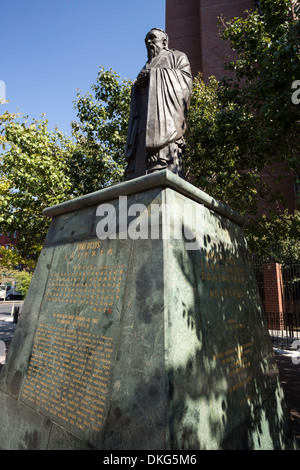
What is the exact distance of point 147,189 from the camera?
306 centimetres

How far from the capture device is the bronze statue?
13.4ft

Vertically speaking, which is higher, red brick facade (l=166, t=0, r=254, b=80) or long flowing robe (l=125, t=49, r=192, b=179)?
red brick facade (l=166, t=0, r=254, b=80)

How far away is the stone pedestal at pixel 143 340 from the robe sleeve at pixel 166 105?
3.96ft

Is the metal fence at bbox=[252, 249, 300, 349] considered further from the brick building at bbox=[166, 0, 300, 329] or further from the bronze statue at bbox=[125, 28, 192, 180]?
the bronze statue at bbox=[125, 28, 192, 180]

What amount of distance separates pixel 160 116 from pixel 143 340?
122 inches

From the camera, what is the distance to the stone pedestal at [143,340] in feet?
7.50

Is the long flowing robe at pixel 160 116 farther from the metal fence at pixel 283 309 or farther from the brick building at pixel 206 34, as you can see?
the brick building at pixel 206 34

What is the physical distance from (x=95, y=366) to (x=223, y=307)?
143 centimetres

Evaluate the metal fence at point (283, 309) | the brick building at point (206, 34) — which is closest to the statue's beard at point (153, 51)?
the metal fence at point (283, 309)

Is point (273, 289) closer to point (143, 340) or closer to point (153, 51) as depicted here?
point (153, 51)

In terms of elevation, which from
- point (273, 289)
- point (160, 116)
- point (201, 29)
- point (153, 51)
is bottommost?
point (273, 289)

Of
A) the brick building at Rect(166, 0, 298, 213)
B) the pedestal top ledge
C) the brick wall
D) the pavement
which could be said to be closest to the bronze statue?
the pedestal top ledge

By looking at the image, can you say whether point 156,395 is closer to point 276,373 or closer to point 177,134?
point 276,373

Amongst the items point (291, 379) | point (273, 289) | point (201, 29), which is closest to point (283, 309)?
point (273, 289)
